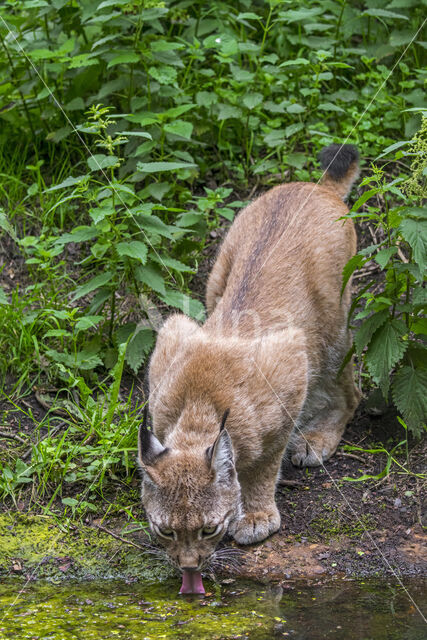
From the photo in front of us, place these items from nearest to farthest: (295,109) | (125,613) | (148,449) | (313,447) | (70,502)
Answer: (125,613), (148,449), (70,502), (313,447), (295,109)

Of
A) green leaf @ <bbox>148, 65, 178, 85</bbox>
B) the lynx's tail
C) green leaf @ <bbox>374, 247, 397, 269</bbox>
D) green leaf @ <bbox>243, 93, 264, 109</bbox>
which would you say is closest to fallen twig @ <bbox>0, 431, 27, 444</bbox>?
green leaf @ <bbox>374, 247, 397, 269</bbox>

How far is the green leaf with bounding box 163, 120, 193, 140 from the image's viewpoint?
5.78m

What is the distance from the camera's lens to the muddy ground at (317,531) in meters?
4.13

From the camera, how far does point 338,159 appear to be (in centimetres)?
553

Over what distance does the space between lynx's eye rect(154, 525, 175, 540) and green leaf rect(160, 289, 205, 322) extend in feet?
5.86

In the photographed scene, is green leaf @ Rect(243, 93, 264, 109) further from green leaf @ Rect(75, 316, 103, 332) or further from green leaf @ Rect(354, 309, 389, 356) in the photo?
green leaf @ Rect(354, 309, 389, 356)

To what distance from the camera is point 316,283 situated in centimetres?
498

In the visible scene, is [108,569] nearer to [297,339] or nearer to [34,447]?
[34,447]

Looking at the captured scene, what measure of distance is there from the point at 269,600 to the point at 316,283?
1874 mm

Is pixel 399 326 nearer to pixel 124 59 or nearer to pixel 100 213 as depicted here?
pixel 100 213

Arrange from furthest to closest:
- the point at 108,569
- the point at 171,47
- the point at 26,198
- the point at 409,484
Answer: the point at 26,198 < the point at 171,47 < the point at 409,484 < the point at 108,569

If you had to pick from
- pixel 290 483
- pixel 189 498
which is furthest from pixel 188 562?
pixel 290 483

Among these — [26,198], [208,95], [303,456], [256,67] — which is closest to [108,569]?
[303,456]

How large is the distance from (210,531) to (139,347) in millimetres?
1736
